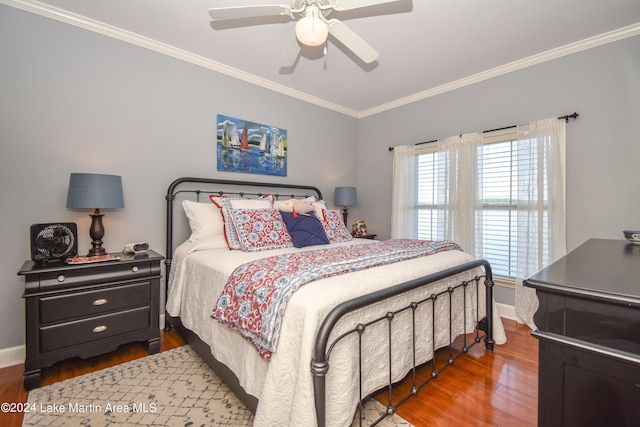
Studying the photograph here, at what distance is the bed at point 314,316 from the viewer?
117cm

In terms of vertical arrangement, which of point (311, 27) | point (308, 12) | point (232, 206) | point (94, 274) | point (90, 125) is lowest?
point (94, 274)

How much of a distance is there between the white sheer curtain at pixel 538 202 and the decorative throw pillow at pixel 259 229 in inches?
89.8

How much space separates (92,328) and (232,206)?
4.28 ft

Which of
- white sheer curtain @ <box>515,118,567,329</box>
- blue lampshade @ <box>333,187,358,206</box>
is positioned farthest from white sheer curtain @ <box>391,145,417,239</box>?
white sheer curtain @ <box>515,118,567,329</box>

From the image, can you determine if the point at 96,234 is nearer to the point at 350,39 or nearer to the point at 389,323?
the point at 389,323

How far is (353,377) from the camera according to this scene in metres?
1.26

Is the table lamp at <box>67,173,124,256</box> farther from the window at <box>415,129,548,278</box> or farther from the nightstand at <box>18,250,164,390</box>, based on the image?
the window at <box>415,129,548,278</box>

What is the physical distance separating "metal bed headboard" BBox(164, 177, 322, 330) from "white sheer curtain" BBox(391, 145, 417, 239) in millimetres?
1047

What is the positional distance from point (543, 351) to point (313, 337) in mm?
731

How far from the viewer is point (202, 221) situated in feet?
8.30

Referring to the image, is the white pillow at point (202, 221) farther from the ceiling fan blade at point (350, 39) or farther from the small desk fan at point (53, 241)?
the ceiling fan blade at point (350, 39)

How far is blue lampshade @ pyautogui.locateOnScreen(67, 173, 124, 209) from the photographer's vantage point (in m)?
1.96

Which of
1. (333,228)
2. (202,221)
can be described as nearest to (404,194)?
(333,228)

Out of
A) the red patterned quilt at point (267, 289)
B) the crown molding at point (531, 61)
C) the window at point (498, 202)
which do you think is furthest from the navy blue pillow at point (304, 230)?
the crown molding at point (531, 61)
